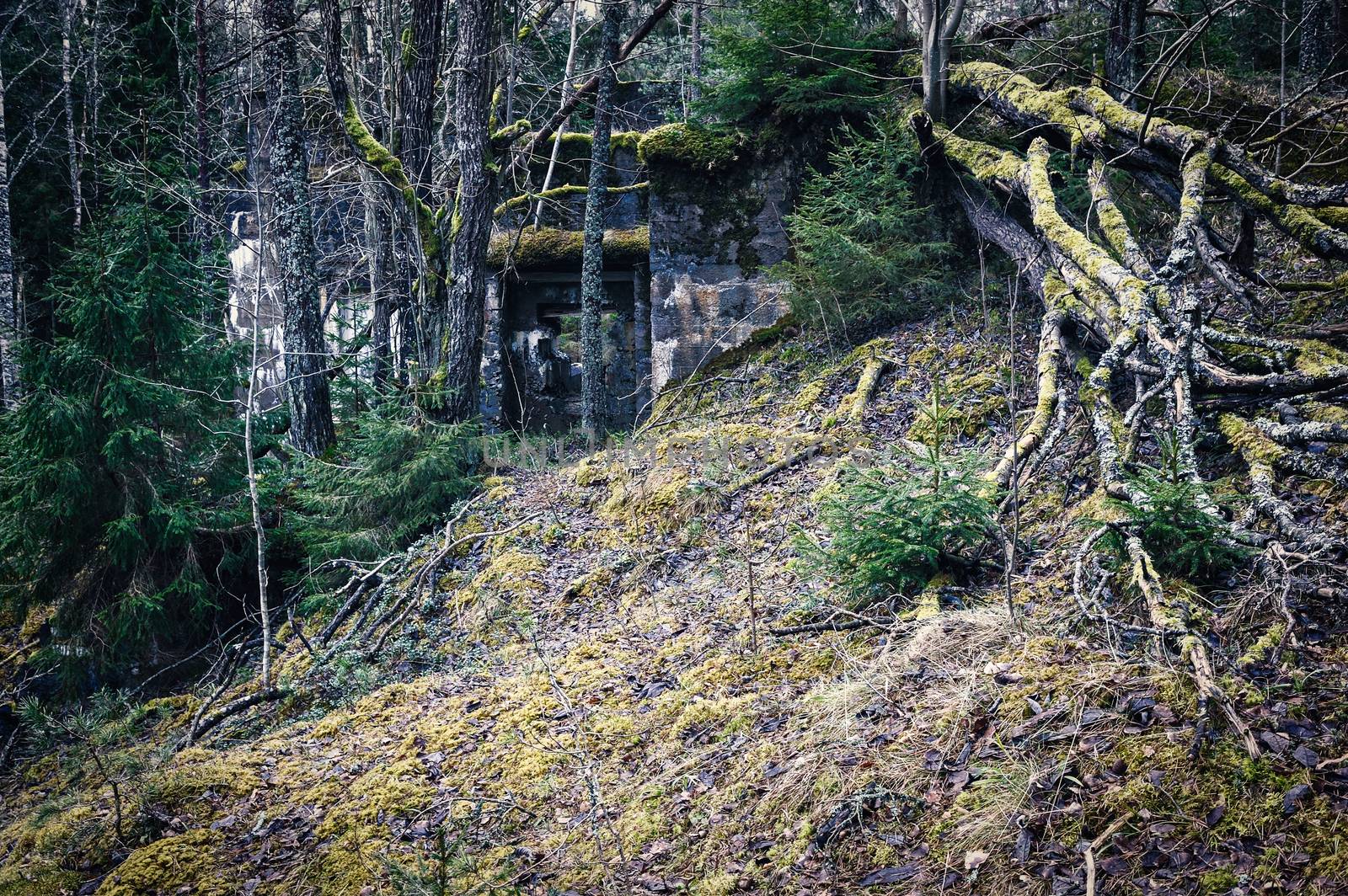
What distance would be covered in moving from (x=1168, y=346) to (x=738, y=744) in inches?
122

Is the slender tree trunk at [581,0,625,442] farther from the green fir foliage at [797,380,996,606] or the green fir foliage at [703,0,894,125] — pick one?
the green fir foliage at [797,380,996,606]

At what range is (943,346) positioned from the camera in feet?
26.7

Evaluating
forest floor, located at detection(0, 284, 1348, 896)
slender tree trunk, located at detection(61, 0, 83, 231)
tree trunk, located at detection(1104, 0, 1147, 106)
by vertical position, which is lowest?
forest floor, located at detection(0, 284, 1348, 896)

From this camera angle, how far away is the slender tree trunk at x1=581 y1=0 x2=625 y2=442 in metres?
11.2

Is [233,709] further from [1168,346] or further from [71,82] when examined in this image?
[71,82]

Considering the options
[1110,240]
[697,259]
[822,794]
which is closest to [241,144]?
[697,259]

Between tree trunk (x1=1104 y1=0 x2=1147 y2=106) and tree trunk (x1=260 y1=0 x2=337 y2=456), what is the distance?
8409 mm

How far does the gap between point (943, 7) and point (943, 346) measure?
11.7 ft

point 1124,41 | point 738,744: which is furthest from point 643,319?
point 738,744

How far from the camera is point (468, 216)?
9.47 meters

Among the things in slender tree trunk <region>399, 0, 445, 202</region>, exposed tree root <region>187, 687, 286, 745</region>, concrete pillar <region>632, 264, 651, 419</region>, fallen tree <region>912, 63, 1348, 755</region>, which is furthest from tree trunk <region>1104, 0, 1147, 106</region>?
exposed tree root <region>187, 687, 286, 745</region>

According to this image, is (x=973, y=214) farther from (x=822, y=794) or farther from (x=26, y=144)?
(x=26, y=144)

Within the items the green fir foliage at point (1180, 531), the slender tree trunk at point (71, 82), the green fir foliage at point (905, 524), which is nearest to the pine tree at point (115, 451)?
the green fir foliage at point (905, 524)

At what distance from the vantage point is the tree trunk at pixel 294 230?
357 inches
